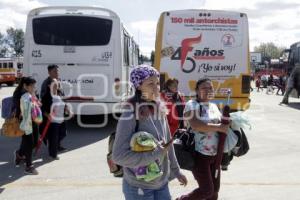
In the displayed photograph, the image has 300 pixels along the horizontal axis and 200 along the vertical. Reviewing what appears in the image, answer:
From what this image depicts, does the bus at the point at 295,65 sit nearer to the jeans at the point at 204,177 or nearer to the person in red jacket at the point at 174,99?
the person in red jacket at the point at 174,99

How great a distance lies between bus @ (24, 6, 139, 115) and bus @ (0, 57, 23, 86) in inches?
1335

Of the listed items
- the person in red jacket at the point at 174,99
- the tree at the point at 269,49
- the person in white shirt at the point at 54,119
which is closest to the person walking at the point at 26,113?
the person in white shirt at the point at 54,119

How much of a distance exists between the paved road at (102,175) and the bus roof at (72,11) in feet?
11.3

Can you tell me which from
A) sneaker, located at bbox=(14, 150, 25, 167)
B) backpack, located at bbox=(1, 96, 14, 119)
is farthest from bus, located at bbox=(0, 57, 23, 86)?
backpack, located at bbox=(1, 96, 14, 119)

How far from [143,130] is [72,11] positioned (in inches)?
388

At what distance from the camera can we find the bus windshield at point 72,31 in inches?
490

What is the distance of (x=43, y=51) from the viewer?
12.4 meters

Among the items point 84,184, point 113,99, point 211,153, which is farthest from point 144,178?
point 113,99

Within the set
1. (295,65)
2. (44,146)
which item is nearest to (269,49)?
(295,65)

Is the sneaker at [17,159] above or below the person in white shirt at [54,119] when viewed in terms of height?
below

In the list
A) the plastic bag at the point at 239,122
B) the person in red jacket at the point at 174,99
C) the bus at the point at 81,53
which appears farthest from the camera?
the bus at the point at 81,53

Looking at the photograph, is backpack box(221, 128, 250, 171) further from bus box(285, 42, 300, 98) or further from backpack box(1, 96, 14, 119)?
bus box(285, 42, 300, 98)

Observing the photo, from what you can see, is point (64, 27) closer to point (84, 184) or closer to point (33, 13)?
point (33, 13)

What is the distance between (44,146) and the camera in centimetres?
1010
